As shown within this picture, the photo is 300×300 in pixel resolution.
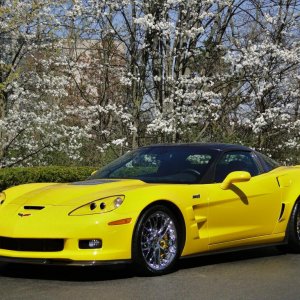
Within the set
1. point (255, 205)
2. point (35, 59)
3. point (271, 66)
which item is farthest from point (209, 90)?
point (255, 205)

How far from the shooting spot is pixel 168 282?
5.75 m

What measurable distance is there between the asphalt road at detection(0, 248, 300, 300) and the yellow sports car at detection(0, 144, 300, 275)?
21cm

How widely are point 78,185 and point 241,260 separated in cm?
206

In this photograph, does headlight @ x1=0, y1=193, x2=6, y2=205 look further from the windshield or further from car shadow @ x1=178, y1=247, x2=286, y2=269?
car shadow @ x1=178, y1=247, x2=286, y2=269

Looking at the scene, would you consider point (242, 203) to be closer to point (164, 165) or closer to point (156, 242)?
point (164, 165)

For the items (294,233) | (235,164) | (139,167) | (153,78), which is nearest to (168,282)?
(139,167)

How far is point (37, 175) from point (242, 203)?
7725 millimetres

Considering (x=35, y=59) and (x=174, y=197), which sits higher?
(x=35, y=59)

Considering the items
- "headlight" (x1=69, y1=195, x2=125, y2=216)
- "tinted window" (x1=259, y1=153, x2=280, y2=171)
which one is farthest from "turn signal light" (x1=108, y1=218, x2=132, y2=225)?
"tinted window" (x1=259, y1=153, x2=280, y2=171)

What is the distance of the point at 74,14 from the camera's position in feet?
50.7

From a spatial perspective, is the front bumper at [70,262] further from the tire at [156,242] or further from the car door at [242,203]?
the car door at [242,203]

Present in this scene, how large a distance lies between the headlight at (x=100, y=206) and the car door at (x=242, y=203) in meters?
1.14

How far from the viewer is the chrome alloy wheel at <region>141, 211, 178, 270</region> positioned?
5957 millimetres

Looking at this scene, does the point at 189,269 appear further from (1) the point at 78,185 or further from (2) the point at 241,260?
(1) the point at 78,185
